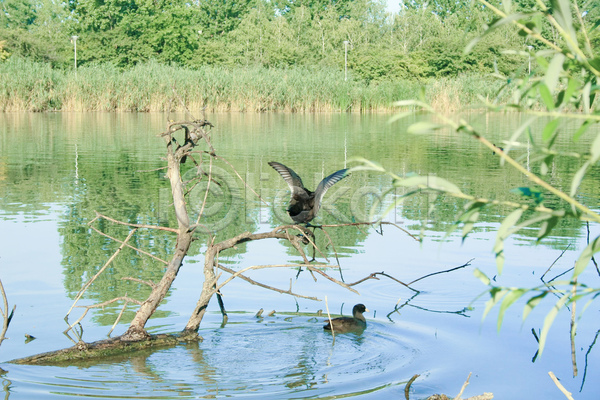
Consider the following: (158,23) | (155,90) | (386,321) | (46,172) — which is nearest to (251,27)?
(158,23)

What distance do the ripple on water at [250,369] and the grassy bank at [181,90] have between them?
2399cm

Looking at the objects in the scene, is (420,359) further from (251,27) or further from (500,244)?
(251,27)

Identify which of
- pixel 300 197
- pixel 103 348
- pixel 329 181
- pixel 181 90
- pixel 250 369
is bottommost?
pixel 250 369

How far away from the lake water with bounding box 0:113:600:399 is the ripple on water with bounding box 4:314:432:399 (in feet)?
0.05

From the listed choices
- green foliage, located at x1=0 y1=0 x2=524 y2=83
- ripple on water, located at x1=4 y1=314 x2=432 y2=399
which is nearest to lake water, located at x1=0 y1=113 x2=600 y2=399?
ripple on water, located at x1=4 y1=314 x2=432 y2=399

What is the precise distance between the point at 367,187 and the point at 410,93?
88.3ft

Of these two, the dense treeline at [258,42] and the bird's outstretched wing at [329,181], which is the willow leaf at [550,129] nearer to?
the bird's outstretched wing at [329,181]

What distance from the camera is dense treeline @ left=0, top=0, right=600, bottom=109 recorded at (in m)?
46.9

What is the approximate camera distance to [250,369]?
4.25m

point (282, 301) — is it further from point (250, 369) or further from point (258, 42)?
point (258, 42)

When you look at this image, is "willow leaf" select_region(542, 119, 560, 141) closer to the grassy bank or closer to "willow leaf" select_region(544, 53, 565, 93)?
"willow leaf" select_region(544, 53, 565, 93)

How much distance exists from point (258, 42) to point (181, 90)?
23732 millimetres

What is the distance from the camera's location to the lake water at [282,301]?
4.06m

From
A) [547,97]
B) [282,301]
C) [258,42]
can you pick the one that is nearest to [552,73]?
[547,97]
